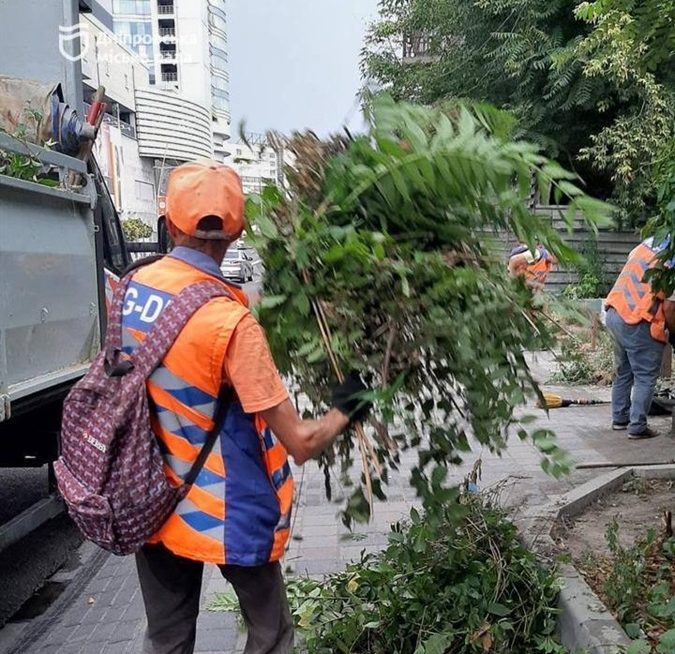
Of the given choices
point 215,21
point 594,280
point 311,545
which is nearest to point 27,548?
point 311,545

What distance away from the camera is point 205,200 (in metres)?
2.16

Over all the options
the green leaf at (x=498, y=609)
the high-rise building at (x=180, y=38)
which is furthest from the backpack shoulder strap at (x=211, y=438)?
the high-rise building at (x=180, y=38)

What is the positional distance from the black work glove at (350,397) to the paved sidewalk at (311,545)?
0.53m

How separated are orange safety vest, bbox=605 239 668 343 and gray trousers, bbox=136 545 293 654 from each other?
4.50m

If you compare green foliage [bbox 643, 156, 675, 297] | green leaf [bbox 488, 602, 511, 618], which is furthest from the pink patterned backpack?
green foliage [bbox 643, 156, 675, 297]

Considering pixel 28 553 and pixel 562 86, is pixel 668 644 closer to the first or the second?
pixel 28 553

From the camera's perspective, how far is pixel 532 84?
15531 millimetres

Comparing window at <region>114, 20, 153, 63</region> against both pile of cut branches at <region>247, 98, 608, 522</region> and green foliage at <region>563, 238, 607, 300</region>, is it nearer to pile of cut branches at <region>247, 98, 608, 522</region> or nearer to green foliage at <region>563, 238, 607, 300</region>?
green foliage at <region>563, 238, 607, 300</region>

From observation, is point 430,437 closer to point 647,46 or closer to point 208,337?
point 208,337

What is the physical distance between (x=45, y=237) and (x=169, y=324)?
239cm

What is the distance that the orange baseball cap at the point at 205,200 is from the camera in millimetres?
2160

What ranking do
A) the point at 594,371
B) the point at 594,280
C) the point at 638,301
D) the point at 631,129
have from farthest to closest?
the point at 594,280, the point at 631,129, the point at 594,371, the point at 638,301

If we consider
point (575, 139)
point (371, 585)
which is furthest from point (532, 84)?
point (371, 585)

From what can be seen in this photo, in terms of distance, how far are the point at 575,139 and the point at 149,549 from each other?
15.3 m
